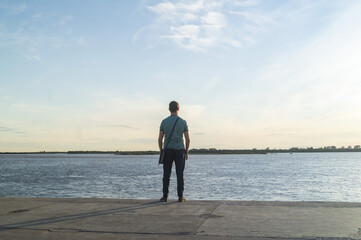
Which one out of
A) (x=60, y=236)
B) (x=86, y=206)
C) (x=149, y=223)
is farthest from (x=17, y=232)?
(x=86, y=206)

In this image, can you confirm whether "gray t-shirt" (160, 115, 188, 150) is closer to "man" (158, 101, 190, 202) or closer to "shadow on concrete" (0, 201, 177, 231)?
"man" (158, 101, 190, 202)

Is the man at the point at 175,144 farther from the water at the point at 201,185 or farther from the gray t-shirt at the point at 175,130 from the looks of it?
the water at the point at 201,185

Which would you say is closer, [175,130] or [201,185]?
→ [175,130]

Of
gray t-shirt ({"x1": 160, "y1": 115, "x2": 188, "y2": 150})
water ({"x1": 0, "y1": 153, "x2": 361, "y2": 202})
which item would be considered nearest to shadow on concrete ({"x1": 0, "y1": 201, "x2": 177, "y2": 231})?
gray t-shirt ({"x1": 160, "y1": 115, "x2": 188, "y2": 150})

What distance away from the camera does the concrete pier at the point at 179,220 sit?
4695 mm

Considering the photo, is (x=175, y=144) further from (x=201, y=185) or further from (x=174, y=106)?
(x=201, y=185)

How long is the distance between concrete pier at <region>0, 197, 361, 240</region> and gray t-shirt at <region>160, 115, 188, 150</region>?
127cm

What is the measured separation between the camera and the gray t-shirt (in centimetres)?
805

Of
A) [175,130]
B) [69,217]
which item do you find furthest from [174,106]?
[69,217]

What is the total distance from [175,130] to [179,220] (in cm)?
275

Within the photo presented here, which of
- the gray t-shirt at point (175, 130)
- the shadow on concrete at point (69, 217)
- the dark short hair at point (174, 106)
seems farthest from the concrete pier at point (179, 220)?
the dark short hair at point (174, 106)

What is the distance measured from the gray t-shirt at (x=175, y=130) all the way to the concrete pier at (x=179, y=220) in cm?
127

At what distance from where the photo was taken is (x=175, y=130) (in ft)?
26.3

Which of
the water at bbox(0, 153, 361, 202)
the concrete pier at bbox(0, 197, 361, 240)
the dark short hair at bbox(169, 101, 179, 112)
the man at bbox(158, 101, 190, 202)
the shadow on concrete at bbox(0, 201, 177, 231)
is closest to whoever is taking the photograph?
the concrete pier at bbox(0, 197, 361, 240)
